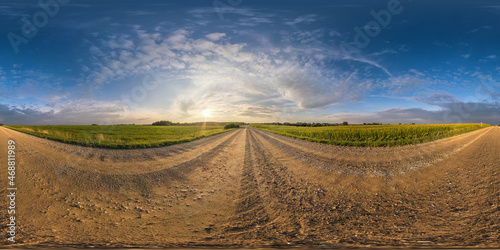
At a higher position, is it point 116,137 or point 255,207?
point 116,137

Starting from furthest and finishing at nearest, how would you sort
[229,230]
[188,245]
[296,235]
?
[229,230] < [296,235] < [188,245]

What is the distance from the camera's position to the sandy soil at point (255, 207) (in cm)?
322

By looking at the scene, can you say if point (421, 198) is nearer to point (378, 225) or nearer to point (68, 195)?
point (378, 225)

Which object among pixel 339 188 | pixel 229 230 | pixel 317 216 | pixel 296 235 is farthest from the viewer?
pixel 339 188

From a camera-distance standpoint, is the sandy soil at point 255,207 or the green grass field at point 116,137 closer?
the sandy soil at point 255,207

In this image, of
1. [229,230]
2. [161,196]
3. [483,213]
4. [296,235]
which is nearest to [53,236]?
[161,196]

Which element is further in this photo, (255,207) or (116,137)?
(116,137)

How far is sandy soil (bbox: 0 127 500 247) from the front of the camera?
322cm

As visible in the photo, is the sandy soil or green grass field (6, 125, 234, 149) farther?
green grass field (6, 125, 234, 149)

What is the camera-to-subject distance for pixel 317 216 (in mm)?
3879

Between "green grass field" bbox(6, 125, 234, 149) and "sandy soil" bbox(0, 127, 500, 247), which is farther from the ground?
"green grass field" bbox(6, 125, 234, 149)

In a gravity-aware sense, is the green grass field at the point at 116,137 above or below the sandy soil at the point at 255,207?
above

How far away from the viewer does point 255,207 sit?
433 centimetres

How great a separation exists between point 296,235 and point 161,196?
3.91 meters
